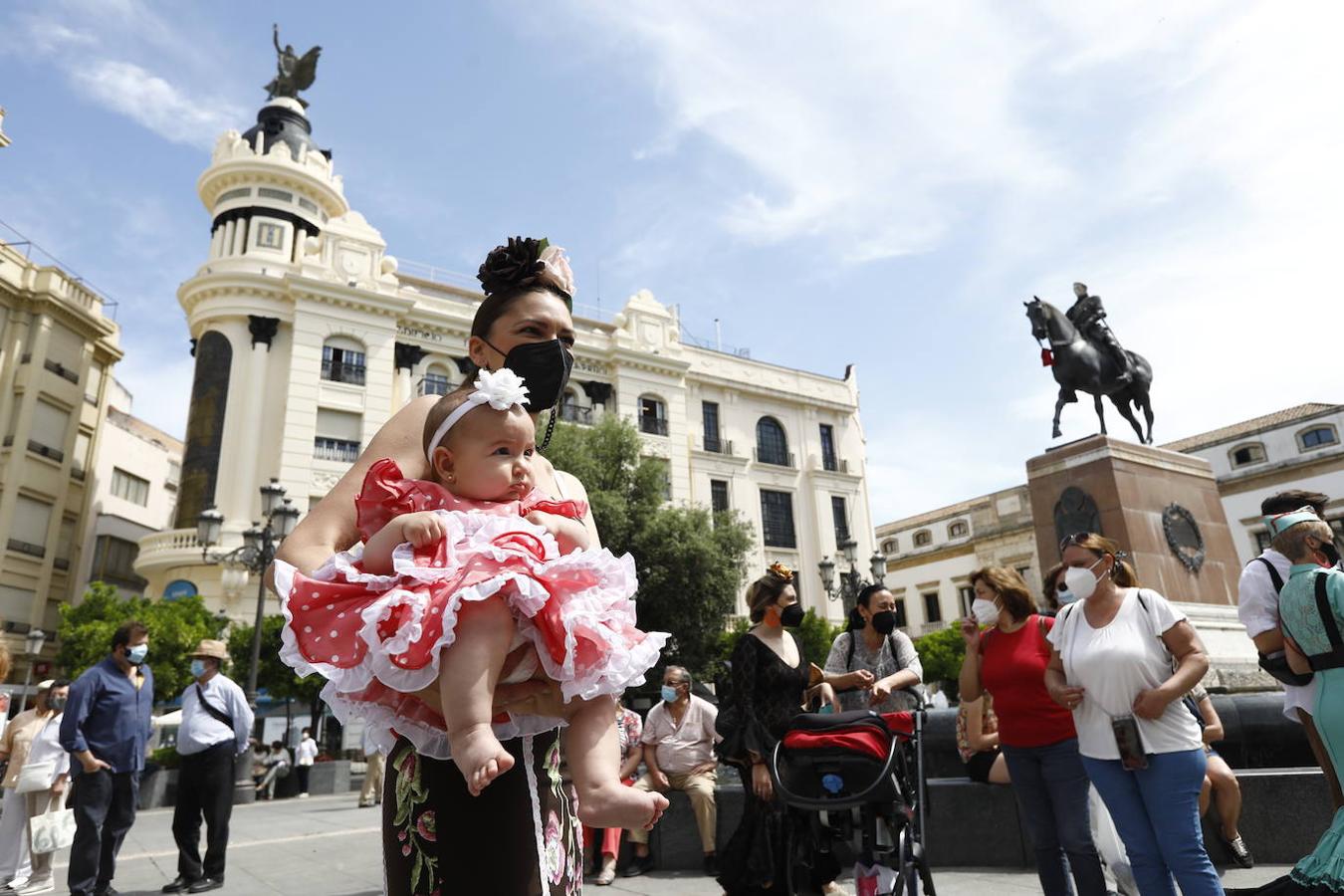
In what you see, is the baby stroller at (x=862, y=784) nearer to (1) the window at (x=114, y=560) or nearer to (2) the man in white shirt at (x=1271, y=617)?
(2) the man in white shirt at (x=1271, y=617)

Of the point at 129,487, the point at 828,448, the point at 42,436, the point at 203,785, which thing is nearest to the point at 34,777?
the point at 203,785

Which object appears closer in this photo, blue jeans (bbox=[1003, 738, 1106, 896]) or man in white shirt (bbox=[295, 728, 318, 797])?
blue jeans (bbox=[1003, 738, 1106, 896])

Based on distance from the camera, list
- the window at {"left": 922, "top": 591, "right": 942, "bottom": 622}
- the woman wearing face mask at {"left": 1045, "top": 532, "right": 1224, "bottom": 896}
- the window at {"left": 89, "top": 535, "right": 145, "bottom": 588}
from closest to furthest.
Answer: the woman wearing face mask at {"left": 1045, "top": 532, "right": 1224, "bottom": 896}, the window at {"left": 89, "top": 535, "right": 145, "bottom": 588}, the window at {"left": 922, "top": 591, "right": 942, "bottom": 622}

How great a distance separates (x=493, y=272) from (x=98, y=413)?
40.0m

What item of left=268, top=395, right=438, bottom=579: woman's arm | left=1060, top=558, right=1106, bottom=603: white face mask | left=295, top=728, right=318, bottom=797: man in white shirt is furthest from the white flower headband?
left=295, top=728, right=318, bottom=797: man in white shirt

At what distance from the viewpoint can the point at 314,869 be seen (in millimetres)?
6789

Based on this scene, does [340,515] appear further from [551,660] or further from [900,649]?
[900,649]

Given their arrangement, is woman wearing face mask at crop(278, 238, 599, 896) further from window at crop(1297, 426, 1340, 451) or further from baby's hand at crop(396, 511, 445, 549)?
window at crop(1297, 426, 1340, 451)

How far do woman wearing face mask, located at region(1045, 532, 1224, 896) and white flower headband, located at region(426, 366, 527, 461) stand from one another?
3.20 meters

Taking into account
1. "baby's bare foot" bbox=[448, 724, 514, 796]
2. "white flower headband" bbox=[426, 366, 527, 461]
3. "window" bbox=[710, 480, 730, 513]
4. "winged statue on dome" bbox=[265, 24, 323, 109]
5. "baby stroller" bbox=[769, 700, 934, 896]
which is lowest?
"baby stroller" bbox=[769, 700, 934, 896]

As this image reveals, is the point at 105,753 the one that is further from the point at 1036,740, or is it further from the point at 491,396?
the point at 1036,740

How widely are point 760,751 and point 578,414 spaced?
2750 centimetres

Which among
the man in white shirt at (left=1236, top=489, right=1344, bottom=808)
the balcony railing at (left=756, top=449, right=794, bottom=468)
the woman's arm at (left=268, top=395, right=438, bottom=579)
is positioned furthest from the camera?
the balcony railing at (left=756, top=449, right=794, bottom=468)

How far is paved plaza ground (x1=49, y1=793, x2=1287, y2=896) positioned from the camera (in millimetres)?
5180
